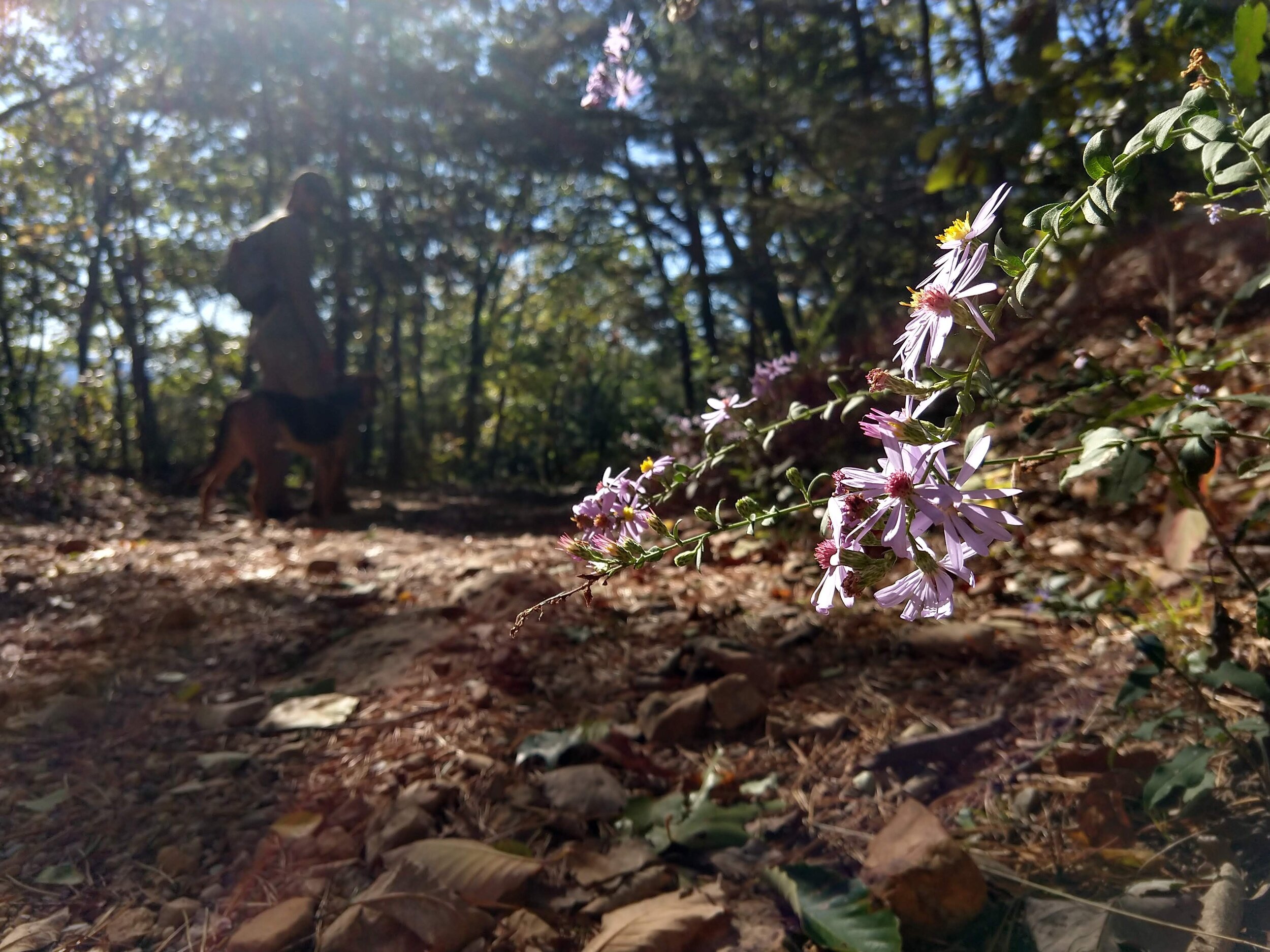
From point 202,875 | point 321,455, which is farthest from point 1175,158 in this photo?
point 321,455

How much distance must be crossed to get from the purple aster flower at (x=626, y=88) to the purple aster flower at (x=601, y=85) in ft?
0.05

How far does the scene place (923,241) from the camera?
145 inches

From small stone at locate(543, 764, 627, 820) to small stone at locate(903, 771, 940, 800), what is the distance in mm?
459

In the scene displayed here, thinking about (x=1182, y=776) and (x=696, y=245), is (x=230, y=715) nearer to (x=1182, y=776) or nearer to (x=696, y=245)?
(x=1182, y=776)

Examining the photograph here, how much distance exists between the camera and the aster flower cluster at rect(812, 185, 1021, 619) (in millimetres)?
594

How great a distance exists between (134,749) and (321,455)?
145 inches

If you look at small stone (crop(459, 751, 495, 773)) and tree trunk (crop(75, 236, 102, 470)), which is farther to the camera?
tree trunk (crop(75, 236, 102, 470))

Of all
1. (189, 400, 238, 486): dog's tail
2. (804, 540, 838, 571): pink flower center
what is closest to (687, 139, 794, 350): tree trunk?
(189, 400, 238, 486): dog's tail

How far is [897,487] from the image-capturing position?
0.61 m

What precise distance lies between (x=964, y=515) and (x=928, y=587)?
0.22 feet

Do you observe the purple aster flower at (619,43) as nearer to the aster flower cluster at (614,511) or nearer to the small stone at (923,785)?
the aster flower cluster at (614,511)

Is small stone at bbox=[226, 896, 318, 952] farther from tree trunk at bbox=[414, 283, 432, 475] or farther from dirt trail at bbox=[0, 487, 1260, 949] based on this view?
tree trunk at bbox=[414, 283, 432, 475]

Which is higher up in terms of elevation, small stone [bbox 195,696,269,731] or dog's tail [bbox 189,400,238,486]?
dog's tail [bbox 189,400,238,486]

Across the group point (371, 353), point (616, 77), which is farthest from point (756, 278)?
point (371, 353)
